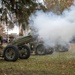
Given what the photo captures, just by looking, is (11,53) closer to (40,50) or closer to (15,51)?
(15,51)

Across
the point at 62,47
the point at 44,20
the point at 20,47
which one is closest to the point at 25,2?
the point at 44,20

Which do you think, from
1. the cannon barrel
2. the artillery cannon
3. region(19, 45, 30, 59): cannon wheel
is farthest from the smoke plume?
region(19, 45, 30, 59): cannon wheel

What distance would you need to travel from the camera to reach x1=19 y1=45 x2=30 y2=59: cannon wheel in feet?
58.1

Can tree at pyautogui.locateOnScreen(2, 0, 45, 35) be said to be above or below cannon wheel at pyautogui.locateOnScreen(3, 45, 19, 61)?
above

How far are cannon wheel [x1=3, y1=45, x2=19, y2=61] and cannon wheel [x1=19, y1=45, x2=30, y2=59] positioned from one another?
1.58m

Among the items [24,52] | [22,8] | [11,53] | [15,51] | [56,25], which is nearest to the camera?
[22,8]

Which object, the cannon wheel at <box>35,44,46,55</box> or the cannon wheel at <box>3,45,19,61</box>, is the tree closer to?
the cannon wheel at <box>3,45,19,61</box>

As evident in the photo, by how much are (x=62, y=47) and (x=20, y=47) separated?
327 inches

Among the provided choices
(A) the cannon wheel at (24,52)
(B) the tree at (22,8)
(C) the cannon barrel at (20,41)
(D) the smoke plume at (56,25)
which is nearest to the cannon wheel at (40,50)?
(A) the cannon wheel at (24,52)

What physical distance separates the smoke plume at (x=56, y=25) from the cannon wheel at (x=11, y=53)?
1588mm

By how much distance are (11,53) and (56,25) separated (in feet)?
9.45

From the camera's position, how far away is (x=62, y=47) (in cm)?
2539

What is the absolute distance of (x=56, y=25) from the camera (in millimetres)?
15953

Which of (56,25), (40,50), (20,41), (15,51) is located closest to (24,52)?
(20,41)
